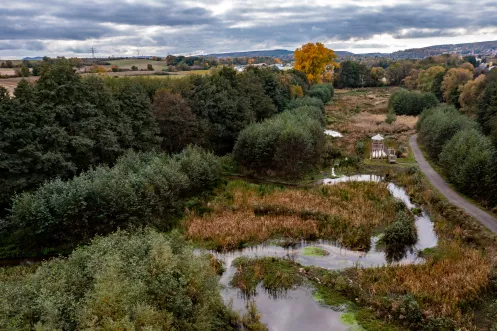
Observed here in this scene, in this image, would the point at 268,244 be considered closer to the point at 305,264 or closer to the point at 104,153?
the point at 305,264

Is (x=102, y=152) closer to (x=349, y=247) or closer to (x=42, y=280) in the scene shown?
(x=42, y=280)

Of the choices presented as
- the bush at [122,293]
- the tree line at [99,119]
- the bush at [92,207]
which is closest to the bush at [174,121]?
the tree line at [99,119]

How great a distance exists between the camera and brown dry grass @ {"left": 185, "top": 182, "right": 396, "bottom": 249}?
26031mm

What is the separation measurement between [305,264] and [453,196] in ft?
58.2

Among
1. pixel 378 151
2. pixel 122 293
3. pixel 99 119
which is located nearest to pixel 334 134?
pixel 378 151

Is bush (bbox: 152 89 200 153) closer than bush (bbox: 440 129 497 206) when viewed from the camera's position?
No

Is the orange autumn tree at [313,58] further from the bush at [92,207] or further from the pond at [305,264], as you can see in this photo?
the bush at [92,207]

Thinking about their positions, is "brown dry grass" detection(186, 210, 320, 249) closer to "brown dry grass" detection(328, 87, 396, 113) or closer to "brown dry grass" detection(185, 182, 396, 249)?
"brown dry grass" detection(185, 182, 396, 249)

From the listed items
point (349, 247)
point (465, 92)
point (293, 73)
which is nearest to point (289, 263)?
point (349, 247)

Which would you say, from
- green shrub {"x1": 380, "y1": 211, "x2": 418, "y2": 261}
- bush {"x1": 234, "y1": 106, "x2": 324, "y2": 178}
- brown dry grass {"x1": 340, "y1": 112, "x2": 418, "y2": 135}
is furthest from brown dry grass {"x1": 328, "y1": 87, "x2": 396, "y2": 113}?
green shrub {"x1": 380, "y1": 211, "x2": 418, "y2": 261}

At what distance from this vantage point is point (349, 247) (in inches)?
970

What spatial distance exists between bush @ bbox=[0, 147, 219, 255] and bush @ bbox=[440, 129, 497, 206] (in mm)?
25167

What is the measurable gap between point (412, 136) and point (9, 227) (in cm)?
5590

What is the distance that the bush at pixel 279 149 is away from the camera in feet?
128
